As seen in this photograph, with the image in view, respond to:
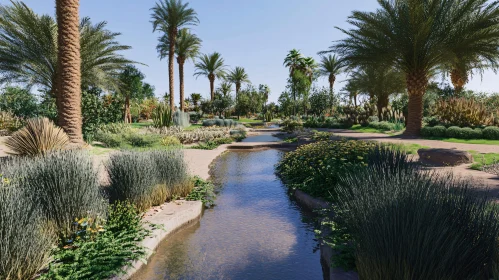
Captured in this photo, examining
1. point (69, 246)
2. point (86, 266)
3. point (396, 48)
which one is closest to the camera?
point (86, 266)

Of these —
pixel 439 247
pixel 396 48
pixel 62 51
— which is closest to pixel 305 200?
pixel 439 247

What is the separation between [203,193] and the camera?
750cm

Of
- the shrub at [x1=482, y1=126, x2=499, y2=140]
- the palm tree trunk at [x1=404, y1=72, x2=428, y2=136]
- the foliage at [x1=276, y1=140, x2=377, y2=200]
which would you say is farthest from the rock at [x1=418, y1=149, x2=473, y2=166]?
the palm tree trunk at [x1=404, y1=72, x2=428, y2=136]

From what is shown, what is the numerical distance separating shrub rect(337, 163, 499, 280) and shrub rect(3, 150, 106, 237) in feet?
12.2

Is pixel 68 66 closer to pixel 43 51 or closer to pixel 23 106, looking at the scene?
pixel 43 51

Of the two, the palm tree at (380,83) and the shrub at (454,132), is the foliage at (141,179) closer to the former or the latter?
the shrub at (454,132)

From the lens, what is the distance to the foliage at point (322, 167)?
696cm

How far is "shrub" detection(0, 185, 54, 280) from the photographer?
317 cm

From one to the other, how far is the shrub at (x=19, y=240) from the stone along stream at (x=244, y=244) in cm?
111

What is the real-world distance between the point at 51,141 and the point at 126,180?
4.54 m

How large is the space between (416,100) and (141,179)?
18583 mm

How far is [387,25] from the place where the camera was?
18.3 metres

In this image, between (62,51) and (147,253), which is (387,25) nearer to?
(62,51)

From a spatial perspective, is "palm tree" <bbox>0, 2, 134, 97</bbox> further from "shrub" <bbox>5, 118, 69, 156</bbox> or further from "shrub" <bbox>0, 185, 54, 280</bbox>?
"shrub" <bbox>0, 185, 54, 280</bbox>
